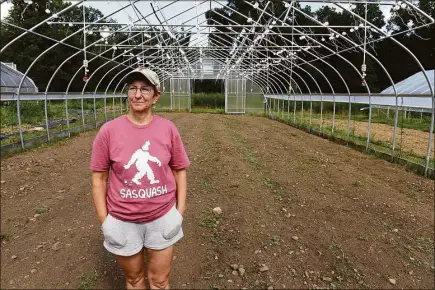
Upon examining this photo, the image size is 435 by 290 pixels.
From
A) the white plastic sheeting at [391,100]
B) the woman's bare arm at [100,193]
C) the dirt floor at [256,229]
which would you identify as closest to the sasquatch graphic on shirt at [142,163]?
the woman's bare arm at [100,193]

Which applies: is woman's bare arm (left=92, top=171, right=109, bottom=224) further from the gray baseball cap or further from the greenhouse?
the gray baseball cap

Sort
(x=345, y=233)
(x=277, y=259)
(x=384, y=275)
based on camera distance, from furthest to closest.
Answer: (x=345, y=233) → (x=277, y=259) → (x=384, y=275)

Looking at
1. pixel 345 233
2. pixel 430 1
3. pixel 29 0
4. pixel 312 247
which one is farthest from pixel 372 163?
pixel 430 1

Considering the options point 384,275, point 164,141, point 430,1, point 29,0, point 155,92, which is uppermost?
point 430,1

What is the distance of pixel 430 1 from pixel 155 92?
22429 mm

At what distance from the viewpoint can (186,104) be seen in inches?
965

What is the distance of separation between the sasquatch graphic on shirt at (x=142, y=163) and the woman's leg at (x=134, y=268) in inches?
16.6

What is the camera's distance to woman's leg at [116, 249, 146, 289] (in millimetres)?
1951

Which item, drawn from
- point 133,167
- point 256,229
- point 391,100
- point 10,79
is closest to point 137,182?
point 133,167

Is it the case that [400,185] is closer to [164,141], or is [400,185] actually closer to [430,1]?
[164,141]

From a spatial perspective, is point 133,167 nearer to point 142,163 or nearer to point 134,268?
point 142,163

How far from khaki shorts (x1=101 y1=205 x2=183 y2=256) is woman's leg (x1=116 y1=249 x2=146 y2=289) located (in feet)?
0.17

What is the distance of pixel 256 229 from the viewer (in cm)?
377

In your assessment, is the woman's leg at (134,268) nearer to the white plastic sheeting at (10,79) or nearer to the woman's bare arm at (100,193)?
the woman's bare arm at (100,193)
